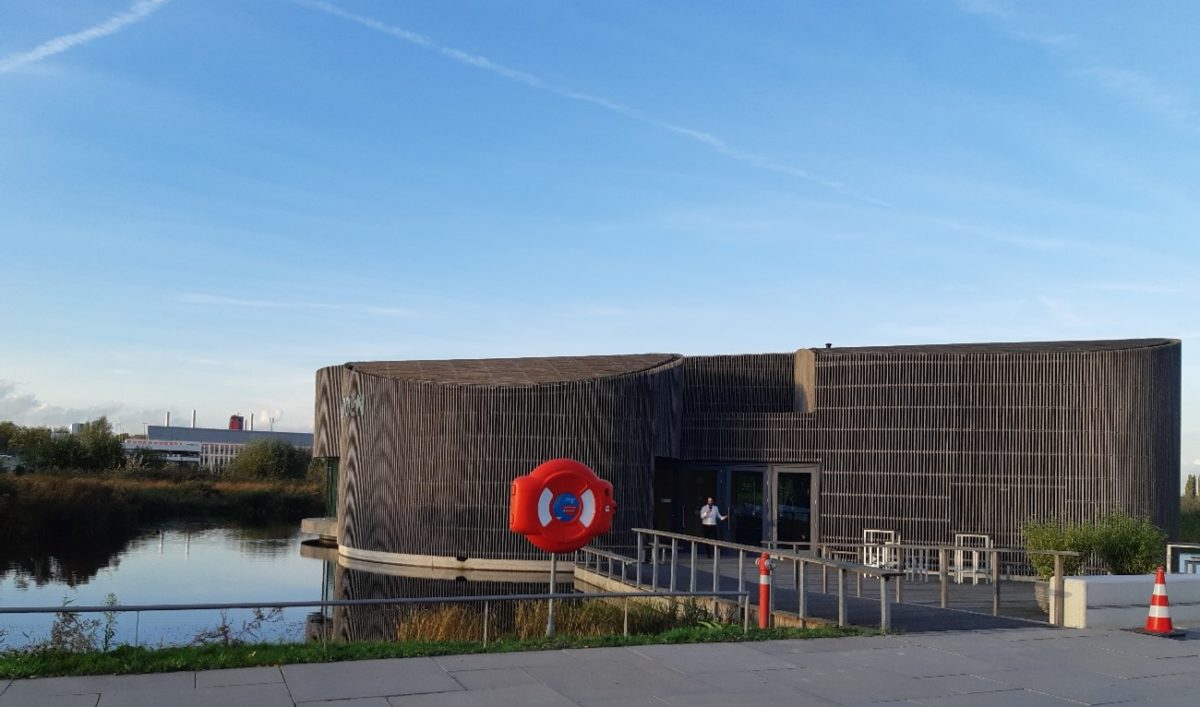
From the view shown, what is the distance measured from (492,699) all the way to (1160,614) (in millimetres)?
7229

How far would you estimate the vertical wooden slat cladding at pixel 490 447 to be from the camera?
2303cm

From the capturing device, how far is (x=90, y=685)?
771 cm

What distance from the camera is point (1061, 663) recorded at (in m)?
9.59

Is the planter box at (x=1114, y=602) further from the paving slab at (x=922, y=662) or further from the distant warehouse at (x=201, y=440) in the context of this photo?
the distant warehouse at (x=201, y=440)

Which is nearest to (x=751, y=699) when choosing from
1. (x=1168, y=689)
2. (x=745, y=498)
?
(x=1168, y=689)

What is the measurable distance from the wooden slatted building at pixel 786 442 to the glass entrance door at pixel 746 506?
0.04 meters

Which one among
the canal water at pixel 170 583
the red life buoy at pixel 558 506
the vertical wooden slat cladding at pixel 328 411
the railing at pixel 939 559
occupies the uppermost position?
the vertical wooden slat cladding at pixel 328 411

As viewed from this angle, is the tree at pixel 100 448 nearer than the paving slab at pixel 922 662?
No

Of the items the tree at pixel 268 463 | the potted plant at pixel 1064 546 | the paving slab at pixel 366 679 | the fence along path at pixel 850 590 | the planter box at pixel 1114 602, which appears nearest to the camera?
the paving slab at pixel 366 679

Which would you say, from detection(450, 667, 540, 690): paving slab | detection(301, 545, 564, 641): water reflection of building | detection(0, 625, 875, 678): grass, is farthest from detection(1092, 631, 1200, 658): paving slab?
detection(301, 545, 564, 641): water reflection of building

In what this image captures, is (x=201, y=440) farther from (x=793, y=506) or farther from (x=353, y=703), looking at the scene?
(x=353, y=703)

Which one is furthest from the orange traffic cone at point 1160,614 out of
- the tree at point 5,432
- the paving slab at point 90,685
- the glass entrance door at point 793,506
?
the tree at point 5,432

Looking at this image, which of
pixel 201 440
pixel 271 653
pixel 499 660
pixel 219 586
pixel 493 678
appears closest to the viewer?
pixel 493 678

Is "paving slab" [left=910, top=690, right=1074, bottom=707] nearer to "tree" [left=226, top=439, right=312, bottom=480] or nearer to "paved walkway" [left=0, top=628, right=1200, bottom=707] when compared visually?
"paved walkway" [left=0, top=628, right=1200, bottom=707]
